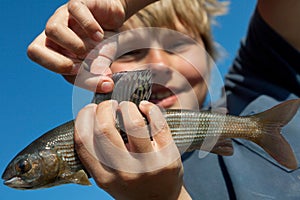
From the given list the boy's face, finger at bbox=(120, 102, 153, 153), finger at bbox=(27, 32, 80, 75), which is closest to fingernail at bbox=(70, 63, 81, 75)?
finger at bbox=(27, 32, 80, 75)

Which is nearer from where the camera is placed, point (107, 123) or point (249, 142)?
point (107, 123)

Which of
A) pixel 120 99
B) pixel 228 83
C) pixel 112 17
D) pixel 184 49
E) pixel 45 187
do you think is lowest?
pixel 228 83

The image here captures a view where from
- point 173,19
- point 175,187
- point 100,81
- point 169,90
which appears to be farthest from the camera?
point 173,19

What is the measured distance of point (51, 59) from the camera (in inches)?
53.1

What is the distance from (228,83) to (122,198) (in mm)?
1234

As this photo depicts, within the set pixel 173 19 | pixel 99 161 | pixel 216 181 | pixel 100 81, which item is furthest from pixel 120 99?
pixel 173 19

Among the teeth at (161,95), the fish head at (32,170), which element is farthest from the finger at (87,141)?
the teeth at (161,95)

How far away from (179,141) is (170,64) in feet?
3.35

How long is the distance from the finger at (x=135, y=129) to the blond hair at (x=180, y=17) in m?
1.36

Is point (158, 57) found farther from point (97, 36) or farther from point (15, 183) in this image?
point (15, 183)

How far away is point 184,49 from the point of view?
246 centimetres

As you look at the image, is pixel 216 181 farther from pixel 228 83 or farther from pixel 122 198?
pixel 228 83

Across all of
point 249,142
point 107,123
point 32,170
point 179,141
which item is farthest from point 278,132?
point 32,170

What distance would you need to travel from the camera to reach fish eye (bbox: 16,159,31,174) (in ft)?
4.62
